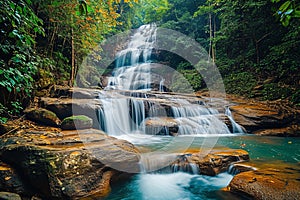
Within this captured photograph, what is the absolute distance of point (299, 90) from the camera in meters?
8.31

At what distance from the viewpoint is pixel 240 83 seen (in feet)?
39.2

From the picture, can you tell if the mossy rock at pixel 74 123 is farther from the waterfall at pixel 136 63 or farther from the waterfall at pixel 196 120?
the waterfall at pixel 136 63

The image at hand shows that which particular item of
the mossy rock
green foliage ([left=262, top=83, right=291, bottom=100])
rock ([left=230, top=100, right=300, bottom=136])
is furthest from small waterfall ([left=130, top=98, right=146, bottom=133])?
green foliage ([left=262, top=83, right=291, bottom=100])

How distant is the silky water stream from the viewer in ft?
10.8

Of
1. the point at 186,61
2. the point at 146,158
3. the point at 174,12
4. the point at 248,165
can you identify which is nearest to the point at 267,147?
the point at 248,165

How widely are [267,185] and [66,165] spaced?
3.00m

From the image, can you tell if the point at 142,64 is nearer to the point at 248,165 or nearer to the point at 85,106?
the point at 85,106

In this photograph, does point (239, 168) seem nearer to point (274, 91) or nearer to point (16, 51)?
point (16, 51)

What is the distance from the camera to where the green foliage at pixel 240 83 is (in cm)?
1118

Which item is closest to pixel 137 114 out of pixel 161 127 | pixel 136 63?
pixel 161 127

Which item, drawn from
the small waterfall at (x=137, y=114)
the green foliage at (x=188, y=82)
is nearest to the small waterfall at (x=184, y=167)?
the small waterfall at (x=137, y=114)

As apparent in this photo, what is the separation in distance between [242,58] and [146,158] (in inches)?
490

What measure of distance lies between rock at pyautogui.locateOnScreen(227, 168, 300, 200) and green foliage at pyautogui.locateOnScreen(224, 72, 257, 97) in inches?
348

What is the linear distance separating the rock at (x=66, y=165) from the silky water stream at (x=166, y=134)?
0.35 m
